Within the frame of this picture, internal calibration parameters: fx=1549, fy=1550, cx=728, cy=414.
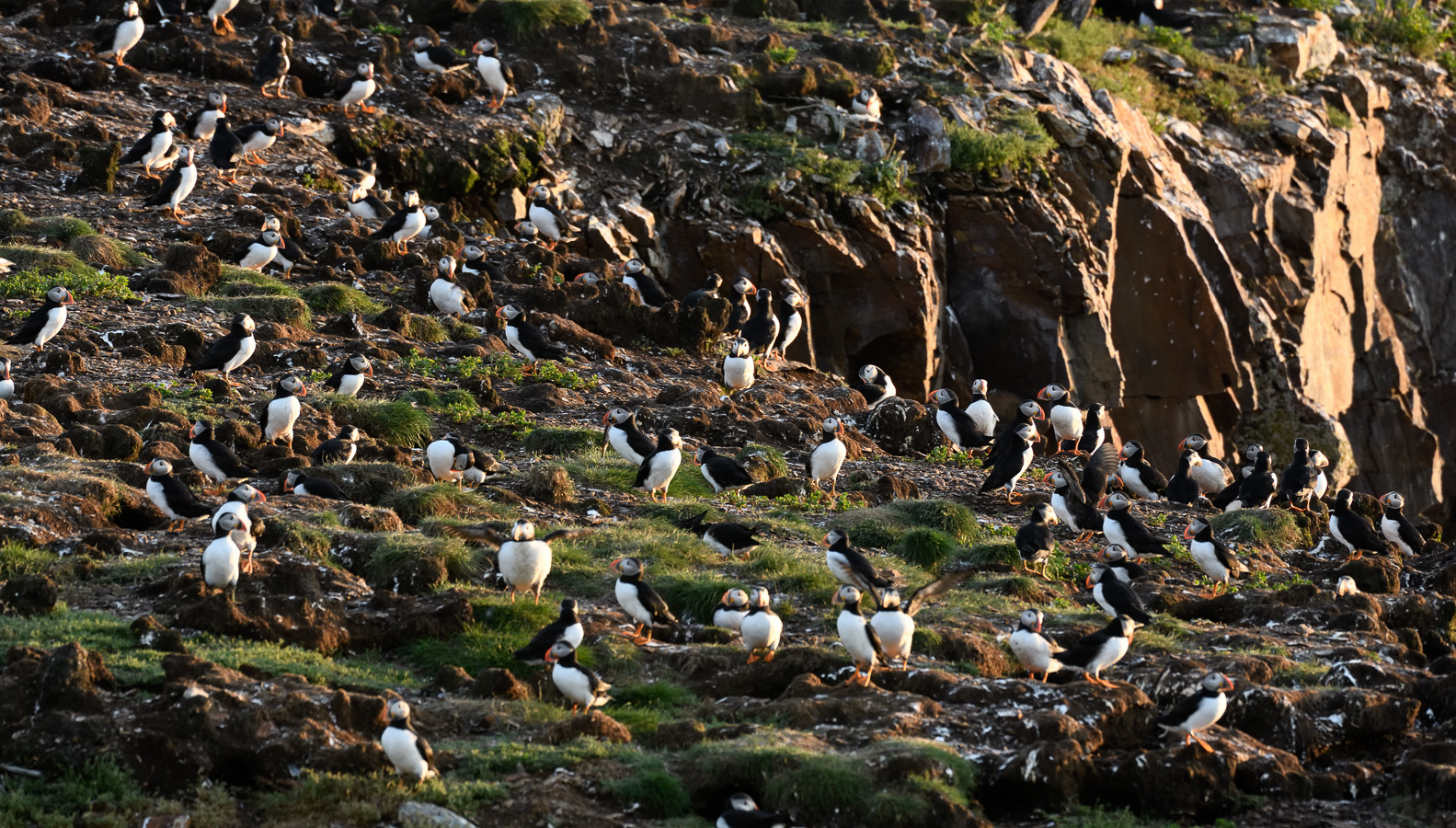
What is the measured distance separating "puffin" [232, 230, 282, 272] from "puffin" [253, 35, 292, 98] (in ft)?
14.4

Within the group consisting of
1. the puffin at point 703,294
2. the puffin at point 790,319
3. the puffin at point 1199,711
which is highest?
the puffin at point 1199,711

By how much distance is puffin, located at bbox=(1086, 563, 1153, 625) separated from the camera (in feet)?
38.3

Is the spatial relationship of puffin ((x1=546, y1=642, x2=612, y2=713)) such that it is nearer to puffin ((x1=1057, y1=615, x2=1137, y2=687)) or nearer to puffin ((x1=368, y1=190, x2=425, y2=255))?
puffin ((x1=1057, y1=615, x2=1137, y2=687))

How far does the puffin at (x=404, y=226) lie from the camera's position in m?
20.4

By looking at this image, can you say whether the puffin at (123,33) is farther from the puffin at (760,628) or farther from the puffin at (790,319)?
the puffin at (760,628)

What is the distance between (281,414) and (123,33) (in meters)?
11.3

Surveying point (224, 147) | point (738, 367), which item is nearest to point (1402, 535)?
point (738, 367)

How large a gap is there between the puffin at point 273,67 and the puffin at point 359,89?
2.71 ft

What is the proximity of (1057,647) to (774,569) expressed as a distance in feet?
8.41

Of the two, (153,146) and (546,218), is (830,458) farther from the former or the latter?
(153,146)

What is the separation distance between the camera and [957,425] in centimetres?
1822

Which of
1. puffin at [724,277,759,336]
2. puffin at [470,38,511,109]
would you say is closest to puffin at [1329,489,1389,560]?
puffin at [724,277,759,336]

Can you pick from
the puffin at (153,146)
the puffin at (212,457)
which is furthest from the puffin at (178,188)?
the puffin at (212,457)

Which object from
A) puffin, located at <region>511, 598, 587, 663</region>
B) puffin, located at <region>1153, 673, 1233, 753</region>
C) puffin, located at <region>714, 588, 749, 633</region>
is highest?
puffin, located at <region>1153, 673, 1233, 753</region>
